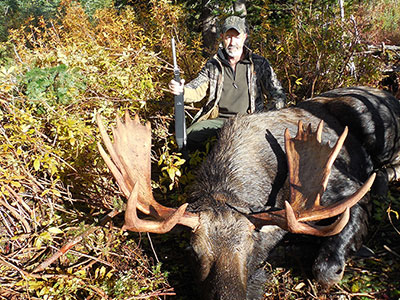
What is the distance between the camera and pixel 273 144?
3883 millimetres

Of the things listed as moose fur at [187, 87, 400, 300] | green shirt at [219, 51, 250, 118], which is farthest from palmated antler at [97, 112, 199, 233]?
green shirt at [219, 51, 250, 118]

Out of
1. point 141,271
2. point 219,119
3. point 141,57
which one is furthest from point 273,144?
point 141,57

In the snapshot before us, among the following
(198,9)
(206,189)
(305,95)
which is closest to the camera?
(206,189)

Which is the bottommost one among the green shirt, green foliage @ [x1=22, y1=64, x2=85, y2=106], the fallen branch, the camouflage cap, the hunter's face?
the fallen branch

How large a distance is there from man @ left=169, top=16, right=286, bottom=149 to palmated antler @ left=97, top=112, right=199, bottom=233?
1.58 meters

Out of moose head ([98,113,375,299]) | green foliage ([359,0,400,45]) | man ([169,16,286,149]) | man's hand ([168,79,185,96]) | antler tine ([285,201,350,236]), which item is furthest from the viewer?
green foliage ([359,0,400,45])

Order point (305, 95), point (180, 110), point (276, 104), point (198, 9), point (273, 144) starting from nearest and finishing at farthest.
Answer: point (273, 144), point (180, 110), point (276, 104), point (305, 95), point (198, 9)

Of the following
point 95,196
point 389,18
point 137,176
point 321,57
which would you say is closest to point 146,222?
point 137,176

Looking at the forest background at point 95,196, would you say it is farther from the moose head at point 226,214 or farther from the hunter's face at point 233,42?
the hunter's face at point 233,42

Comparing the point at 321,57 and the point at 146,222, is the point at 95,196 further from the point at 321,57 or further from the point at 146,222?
the point at 321,57

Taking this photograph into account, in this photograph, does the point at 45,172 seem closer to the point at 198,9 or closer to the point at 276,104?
the point at 276,104

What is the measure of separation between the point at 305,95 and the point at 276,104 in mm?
1748

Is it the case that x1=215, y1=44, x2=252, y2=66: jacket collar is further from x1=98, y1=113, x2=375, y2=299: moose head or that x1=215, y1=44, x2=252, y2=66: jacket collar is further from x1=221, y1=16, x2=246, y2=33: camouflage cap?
x1=98, y1=113, x2=375, y2=299: moose head

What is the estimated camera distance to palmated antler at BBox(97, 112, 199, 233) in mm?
2549
